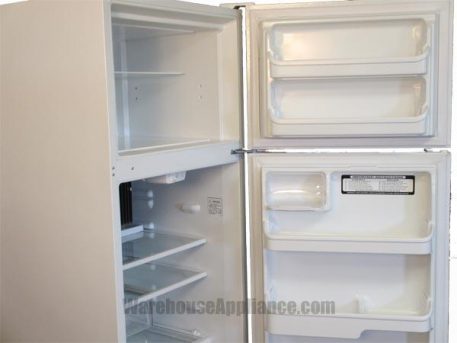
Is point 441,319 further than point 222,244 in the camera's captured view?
No

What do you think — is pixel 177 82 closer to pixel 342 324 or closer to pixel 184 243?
pixel 184 243

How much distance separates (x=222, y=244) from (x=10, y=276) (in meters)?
0.73

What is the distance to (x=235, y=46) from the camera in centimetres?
221

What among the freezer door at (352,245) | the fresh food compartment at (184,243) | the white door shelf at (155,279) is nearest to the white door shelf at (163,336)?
the fresh food compartment at (184,243)

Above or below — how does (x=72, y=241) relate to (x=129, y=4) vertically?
below

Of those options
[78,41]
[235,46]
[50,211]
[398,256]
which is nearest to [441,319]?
[398,256]

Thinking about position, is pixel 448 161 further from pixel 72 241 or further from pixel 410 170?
pixel 72 241

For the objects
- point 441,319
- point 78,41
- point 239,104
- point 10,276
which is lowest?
point 441,319

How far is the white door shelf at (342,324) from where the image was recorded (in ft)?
6.94

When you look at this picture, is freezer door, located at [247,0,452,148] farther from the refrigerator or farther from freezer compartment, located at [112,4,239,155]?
freezer compartment, located at [112,4,239,155]

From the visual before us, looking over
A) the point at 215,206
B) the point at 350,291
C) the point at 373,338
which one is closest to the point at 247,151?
the point at 215,206

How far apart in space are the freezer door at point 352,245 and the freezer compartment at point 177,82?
243 mm

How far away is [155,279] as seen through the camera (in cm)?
232

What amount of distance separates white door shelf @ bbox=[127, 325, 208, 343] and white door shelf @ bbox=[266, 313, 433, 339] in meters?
0.33
